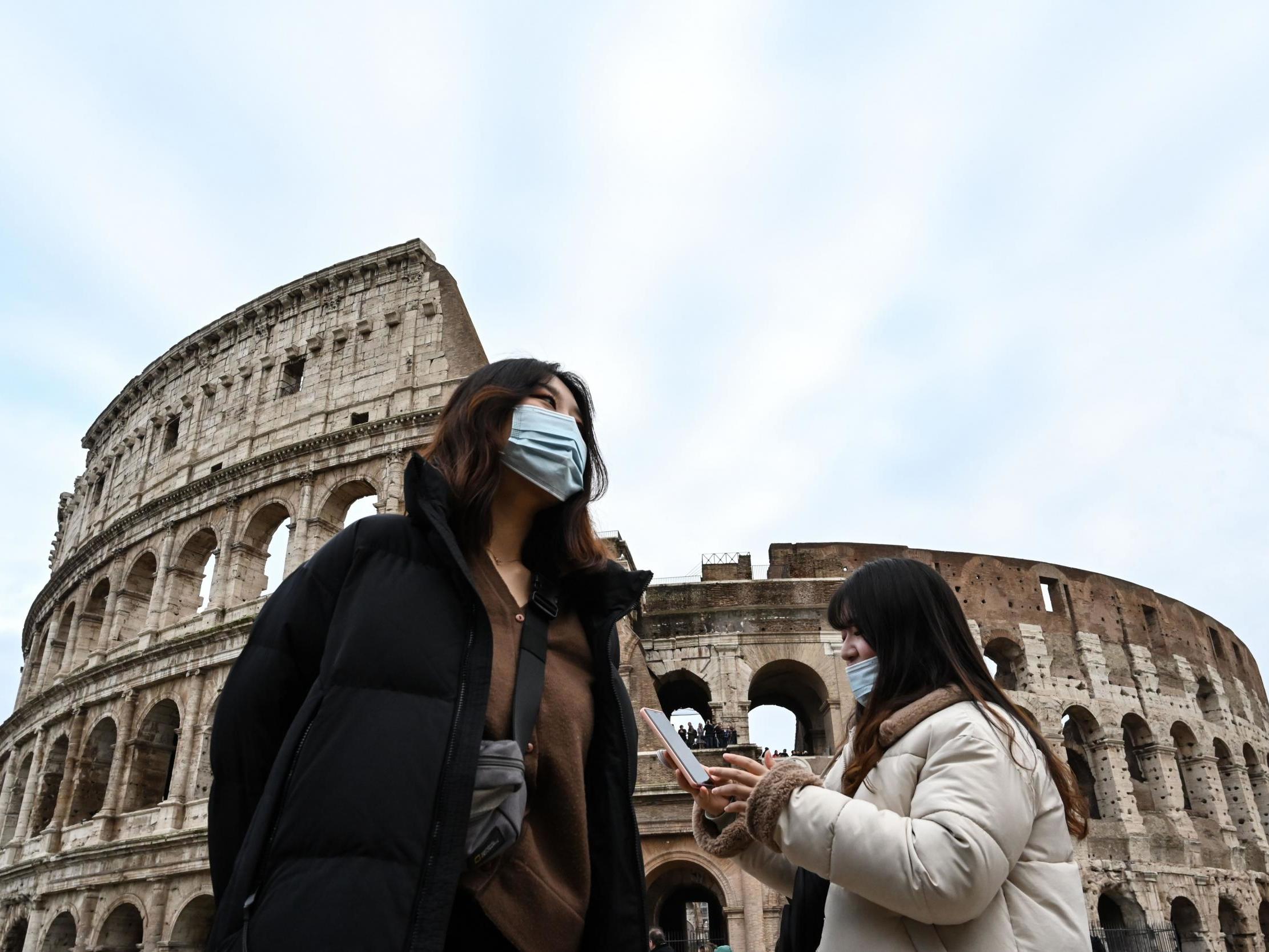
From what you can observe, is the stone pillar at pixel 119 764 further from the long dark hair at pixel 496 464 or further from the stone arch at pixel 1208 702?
the stone arch at pixel 1208 702

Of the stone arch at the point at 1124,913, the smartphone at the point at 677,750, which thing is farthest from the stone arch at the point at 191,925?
the stone arch at the point at 1124,913

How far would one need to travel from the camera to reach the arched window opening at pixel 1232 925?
18.3 metres

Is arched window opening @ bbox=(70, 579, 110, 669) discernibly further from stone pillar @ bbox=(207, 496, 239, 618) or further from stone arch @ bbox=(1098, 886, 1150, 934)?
stone arch @ bbox=(1098, 886, 1150, 934)

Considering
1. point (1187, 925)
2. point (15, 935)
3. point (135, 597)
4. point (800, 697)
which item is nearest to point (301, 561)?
point (135, 597)

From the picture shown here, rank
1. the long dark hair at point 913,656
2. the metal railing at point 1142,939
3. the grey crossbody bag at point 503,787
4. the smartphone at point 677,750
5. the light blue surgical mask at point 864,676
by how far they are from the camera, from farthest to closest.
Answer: the metal railing at point 1142,939 → the light blue surgical mask at point 864,676 → the smartphone at point 677,750 → the long dark hair at point 913,656 → the grey crossbody bag at point 503,787

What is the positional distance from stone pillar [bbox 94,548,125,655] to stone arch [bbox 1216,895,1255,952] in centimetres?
2397

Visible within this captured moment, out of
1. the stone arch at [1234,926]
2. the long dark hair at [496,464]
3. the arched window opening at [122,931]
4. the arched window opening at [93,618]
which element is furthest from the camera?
the arched window opening at [93,618]

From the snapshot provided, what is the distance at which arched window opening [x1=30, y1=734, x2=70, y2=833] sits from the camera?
708 inches

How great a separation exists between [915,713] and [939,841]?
0.37m

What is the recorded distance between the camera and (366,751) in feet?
5.15

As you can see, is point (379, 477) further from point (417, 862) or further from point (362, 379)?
point (417, 862)

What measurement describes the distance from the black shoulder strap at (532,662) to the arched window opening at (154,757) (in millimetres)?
16879

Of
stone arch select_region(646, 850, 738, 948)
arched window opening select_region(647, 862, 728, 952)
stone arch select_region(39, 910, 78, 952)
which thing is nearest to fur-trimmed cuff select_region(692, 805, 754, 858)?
stone arch select_region(646, 850, 738, 948)

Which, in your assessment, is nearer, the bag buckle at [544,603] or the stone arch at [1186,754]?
the bag buckle at [544,603]
